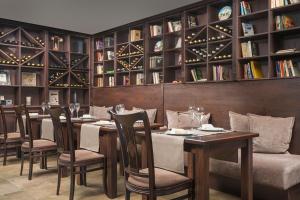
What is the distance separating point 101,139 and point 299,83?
2343 mm

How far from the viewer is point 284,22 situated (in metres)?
3.55

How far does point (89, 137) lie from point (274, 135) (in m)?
2.06

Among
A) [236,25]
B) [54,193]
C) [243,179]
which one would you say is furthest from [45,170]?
[236,25]

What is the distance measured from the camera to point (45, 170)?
417 centimetres

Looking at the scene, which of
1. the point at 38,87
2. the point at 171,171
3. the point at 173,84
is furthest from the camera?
the point at 38,87

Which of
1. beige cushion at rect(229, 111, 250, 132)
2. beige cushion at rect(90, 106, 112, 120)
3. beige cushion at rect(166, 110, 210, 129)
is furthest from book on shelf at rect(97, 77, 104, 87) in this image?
beige cushion at rect(229, 111, 250, 132)

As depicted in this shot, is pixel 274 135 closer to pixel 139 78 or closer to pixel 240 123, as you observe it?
pixel 240 123

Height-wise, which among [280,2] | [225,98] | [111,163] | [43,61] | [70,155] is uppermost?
[280,2]

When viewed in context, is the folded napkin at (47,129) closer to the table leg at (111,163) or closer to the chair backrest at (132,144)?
the table leg at (111,163)

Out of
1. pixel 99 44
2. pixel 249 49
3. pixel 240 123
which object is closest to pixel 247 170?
pixel 240 123

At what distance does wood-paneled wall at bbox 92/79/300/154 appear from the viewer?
335 cm

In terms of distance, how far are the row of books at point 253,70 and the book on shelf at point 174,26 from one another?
1.46 metres

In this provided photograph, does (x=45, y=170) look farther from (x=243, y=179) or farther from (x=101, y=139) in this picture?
(x=243, y=179)

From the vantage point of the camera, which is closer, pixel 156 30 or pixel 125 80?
pixel 156 30
